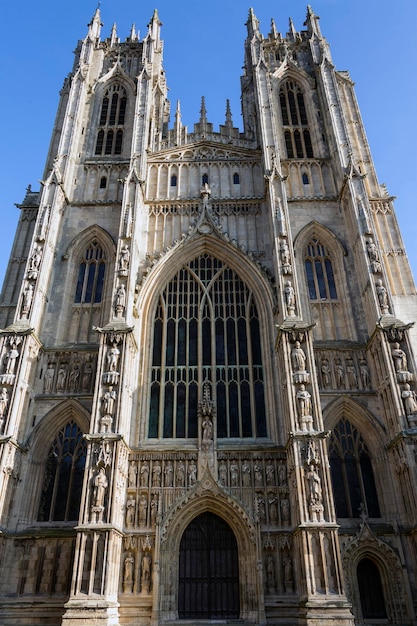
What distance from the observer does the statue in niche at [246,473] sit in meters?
16.9

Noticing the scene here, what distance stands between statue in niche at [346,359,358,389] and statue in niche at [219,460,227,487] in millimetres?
5519

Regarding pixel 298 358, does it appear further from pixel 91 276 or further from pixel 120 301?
pixel 91 276

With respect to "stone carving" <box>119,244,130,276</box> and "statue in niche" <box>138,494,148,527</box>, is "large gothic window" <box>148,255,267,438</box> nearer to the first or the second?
"stone carving" <box>119,244,130,276</box>

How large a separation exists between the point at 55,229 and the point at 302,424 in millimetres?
13561

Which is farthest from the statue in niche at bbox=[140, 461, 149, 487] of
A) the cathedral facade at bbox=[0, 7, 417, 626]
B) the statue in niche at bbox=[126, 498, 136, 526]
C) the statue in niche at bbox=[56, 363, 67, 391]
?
the statue in niche at bbox=[56, 363, 67, 391]

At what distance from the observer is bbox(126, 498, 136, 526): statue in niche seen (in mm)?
16219

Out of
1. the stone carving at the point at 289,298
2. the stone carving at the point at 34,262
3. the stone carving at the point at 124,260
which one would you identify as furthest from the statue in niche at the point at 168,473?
the stone carving at the point at 34,262

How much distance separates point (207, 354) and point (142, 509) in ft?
21.0

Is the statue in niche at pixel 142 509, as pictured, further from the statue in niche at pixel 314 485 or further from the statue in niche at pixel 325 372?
the statue in niche at pixel 325 372

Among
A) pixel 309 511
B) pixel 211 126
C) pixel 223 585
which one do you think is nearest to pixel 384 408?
pixel 309 511

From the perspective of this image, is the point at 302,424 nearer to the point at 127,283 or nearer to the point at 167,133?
the point at 127,283

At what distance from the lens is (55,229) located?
22.0 m

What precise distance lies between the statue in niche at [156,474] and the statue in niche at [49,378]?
502 centimetres

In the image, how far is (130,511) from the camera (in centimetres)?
1639
